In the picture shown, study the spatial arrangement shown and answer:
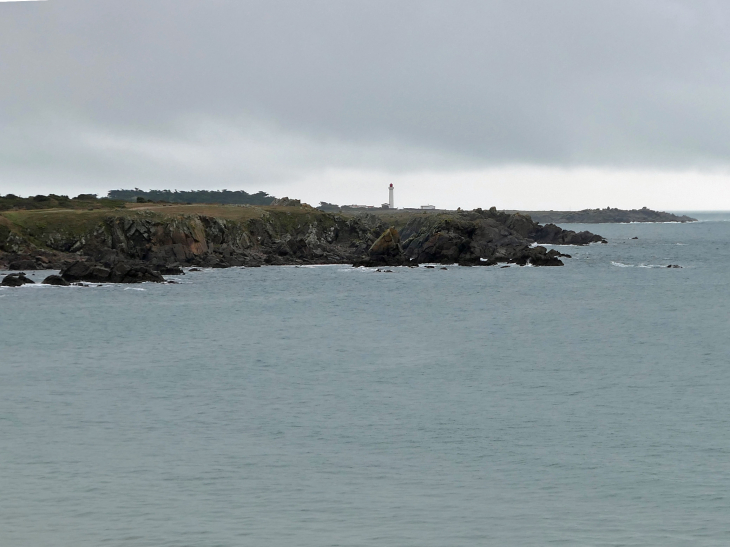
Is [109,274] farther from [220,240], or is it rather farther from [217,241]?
[220,240]

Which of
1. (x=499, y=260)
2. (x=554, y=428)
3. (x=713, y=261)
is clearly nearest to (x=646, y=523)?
(x=554, y=428)

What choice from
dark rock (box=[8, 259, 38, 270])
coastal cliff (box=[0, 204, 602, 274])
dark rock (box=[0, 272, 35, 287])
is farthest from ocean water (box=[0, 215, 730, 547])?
coastal cliff (box=[0, 204, 602, 274])

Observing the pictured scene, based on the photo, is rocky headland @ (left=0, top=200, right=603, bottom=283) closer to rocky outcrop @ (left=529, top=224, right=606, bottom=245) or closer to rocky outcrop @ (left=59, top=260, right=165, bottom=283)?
rocky outcrop @ (left=59, top=260, right=165, bottom=283)

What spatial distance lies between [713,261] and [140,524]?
133m

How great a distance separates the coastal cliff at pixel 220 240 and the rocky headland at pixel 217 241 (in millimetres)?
135

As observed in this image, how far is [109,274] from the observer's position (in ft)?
310

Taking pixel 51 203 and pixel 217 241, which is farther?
pixel 51 203

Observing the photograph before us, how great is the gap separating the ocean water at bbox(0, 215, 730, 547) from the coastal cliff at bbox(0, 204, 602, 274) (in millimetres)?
42371

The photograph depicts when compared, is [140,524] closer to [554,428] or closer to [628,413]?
[554,428]

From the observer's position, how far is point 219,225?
127 meters

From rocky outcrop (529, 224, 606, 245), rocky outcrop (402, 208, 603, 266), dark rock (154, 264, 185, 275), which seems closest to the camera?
dark rock (154, 264, 185, 275)

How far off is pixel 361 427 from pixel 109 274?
2708 inches

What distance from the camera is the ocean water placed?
20.8 meters

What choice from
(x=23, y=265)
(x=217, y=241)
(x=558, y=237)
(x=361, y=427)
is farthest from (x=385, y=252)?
(x=361, y=427)
